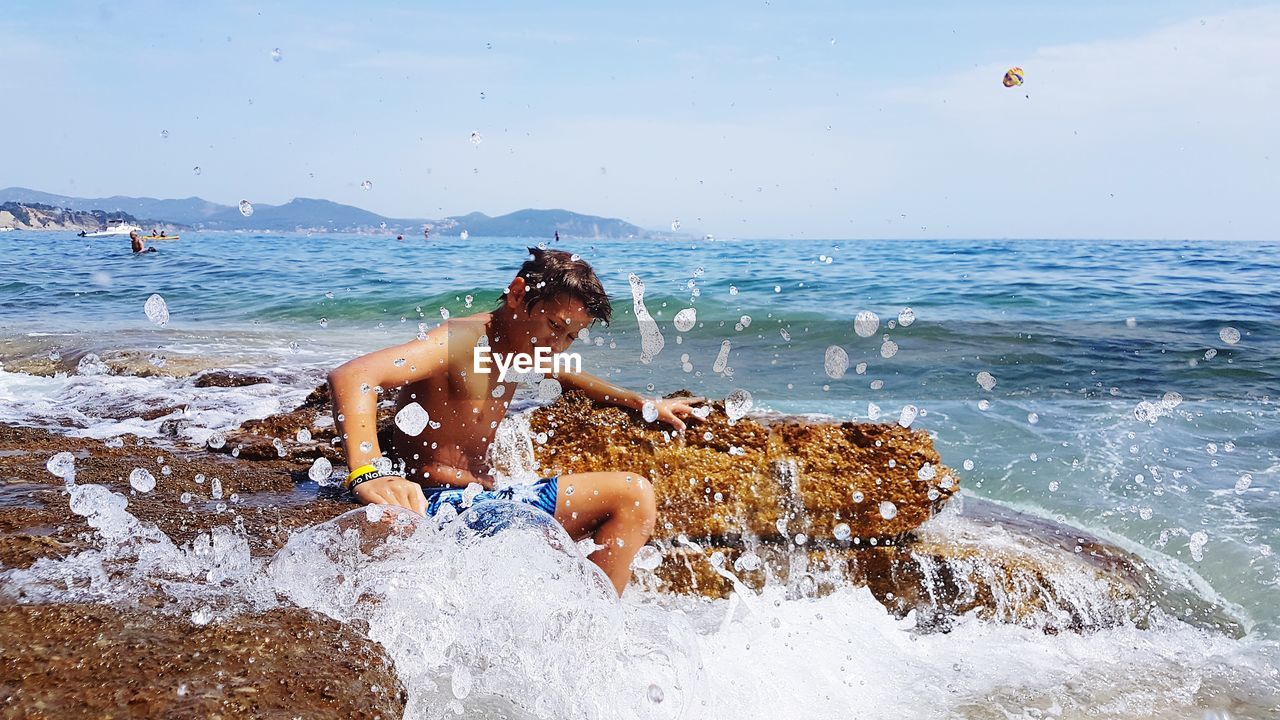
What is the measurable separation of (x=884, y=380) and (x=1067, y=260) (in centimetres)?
1884

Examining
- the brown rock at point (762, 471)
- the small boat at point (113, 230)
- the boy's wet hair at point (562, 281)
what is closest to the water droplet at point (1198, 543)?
the brown rock at point (762, 471)

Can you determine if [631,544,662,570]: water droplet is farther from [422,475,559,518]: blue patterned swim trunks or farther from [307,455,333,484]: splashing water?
[307,455,333,484]: splashing water

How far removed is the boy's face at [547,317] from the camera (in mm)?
3225

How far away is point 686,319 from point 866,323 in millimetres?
3481

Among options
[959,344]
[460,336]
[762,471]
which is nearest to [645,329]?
[959,344]

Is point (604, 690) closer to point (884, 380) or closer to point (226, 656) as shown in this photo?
point (226, 656)

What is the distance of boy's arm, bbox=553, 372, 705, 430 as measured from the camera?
3896 mm

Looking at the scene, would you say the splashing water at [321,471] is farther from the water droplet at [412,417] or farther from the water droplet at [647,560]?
the water droplet at [647,560]

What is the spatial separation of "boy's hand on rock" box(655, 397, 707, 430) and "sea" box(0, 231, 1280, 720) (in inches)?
28.8

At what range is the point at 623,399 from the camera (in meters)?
3.91

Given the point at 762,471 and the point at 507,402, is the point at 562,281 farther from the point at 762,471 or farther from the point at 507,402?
the point at 762,471

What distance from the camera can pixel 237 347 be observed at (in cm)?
1226

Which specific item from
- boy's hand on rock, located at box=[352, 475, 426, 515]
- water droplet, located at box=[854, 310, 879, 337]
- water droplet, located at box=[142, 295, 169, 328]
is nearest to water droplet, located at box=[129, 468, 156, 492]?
boy's hand on rock, located at box=[352, 475, 426, 515]

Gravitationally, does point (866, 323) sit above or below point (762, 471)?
below
